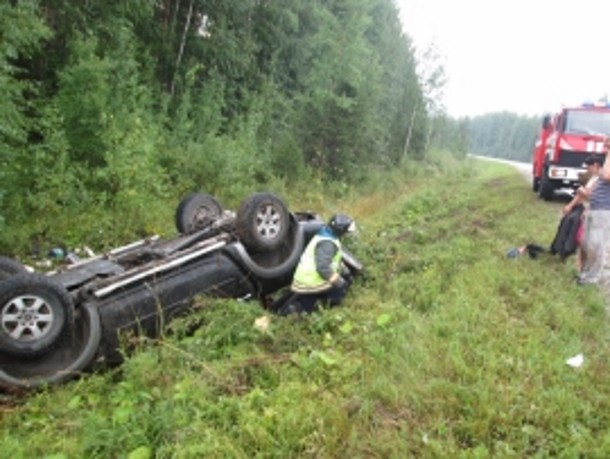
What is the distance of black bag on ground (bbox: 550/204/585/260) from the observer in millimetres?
6148

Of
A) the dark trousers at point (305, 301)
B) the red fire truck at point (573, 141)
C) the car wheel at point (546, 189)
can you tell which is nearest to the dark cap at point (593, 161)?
the red fire truck at point (573, 141)

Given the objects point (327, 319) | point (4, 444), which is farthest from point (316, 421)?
point (4, 444)

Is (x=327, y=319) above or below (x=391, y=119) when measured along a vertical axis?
below

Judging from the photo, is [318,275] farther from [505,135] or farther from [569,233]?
[505,135]

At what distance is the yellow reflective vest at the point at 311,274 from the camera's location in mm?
Result: 4926

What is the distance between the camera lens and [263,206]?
5.28 m

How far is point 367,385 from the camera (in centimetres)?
327

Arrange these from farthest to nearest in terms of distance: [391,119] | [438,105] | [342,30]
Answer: [438,105], [391,119], [342,30]

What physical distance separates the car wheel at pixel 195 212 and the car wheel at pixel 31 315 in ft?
7.48

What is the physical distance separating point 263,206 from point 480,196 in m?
9.44

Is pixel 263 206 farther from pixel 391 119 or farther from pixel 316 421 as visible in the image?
pixel 391 119

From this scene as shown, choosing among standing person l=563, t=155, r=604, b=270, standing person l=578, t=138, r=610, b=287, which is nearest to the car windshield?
standing person l=563, t=155, r=604, b=270

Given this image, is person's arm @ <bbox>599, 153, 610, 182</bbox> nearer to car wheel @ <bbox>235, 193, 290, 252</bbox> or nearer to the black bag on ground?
the black bag on ground

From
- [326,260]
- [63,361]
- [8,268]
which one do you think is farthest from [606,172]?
[8,268]
